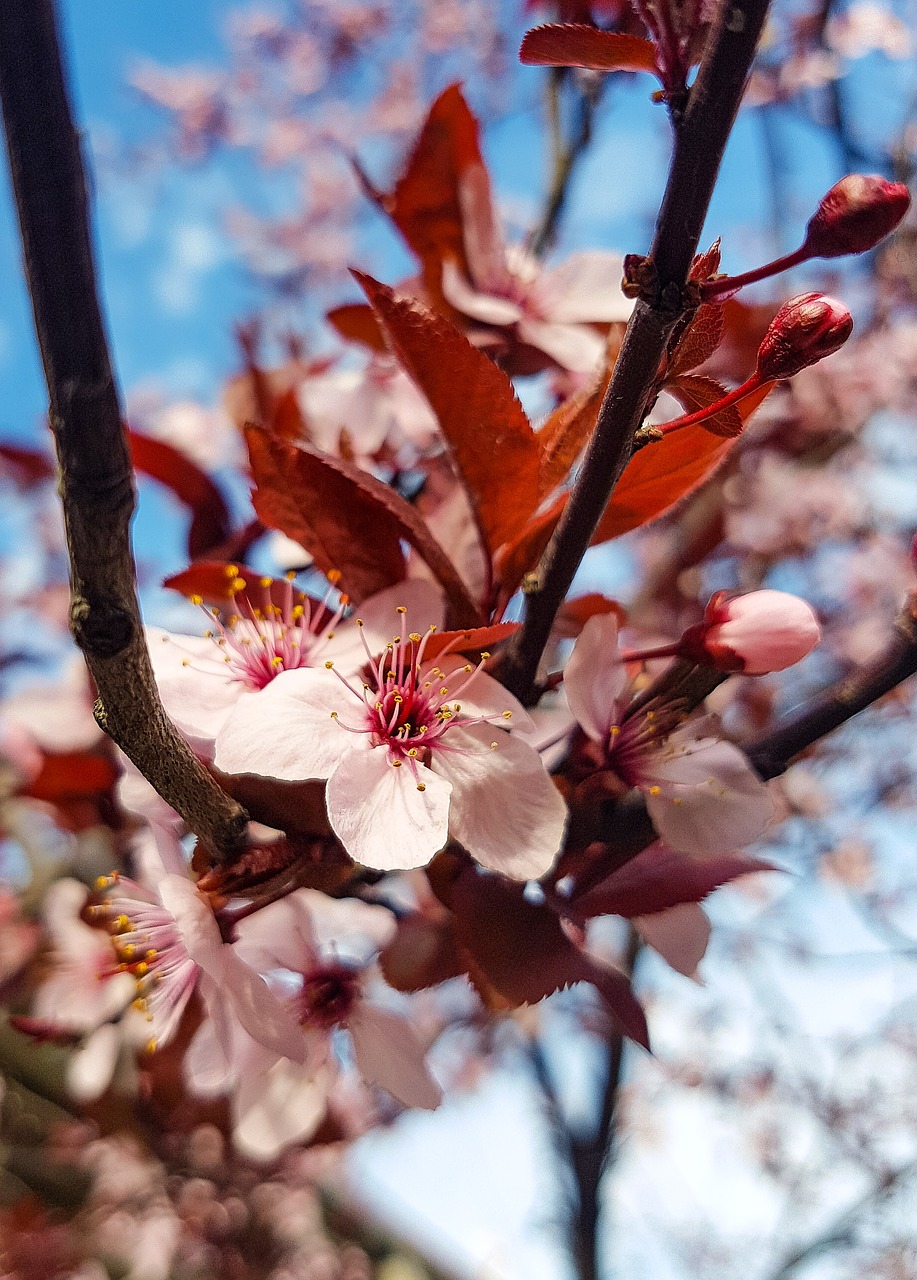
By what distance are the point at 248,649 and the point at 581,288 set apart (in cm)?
37

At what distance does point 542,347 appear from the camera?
0.60 metres

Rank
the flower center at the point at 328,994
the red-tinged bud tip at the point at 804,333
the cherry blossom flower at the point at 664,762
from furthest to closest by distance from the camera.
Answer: the flower center at the point at 328,994 → the cherry blossom flower at the point at 664,762 → the red-tinged bud tip at the point at 804,333

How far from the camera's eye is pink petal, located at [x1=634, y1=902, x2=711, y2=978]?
44cm

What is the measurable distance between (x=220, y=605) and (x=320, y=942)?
0.23m

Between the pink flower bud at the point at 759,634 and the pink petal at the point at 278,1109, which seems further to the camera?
the pink petal at the point at 278,1109

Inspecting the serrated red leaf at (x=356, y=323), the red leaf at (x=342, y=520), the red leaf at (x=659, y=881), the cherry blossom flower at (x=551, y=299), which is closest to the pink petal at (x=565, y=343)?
the cherry blossom flower at (x=551, y=299)

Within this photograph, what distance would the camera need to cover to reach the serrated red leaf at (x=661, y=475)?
40cm

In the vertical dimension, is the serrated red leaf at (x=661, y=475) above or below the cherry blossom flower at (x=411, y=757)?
above

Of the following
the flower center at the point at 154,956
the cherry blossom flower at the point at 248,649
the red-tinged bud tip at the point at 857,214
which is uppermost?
the red-tinged bud tip at the point at 857,214

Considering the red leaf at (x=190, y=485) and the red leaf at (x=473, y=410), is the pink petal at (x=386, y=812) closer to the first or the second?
the red leaf at (x=473, y=410)

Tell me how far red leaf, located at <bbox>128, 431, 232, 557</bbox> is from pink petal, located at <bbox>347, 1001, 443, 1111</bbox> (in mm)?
373

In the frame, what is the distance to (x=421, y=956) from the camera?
469 mm

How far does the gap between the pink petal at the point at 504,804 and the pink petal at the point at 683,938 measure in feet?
0.31

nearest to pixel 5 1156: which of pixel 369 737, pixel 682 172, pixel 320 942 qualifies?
pixel 320 942
